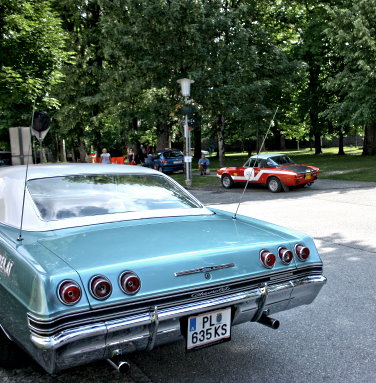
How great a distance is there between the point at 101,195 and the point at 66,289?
4.67 feet

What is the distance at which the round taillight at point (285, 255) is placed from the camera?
319 centimetres

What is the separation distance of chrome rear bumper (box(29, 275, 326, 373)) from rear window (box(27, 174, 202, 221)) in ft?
3.88

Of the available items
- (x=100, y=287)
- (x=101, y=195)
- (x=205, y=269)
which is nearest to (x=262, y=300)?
(x=205, y=269)

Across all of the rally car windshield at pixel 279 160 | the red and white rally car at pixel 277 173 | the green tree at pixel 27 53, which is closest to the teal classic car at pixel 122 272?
the red and white rally car at pixel 277 173

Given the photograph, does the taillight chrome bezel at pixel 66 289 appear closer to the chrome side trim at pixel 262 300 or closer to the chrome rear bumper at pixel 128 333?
the chrome rear bumper at pixel 128 333

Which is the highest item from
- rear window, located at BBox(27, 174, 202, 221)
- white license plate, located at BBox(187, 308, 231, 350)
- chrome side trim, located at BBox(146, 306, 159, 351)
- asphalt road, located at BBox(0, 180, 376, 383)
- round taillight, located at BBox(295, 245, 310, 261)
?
rear window, located at BBox(27, 174, 202, 221)

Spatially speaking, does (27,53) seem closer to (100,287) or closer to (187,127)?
(187,127)

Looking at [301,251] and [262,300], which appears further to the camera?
[301,251]

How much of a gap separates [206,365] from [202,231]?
Answer: 3.31 feet

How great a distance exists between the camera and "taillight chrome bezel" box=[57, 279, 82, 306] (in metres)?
2.42

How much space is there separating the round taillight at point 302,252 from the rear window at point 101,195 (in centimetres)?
114

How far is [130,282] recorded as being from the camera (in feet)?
8.48

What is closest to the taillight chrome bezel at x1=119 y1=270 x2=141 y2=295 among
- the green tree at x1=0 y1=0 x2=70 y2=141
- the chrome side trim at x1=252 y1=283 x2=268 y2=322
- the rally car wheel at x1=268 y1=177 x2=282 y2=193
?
the chrome side trim at x1=252 y1=283 x2=268 y2=322

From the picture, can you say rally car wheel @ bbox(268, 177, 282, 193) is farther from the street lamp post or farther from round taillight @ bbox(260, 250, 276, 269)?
round taillight @ bbox(260, 250, 276, 269)
